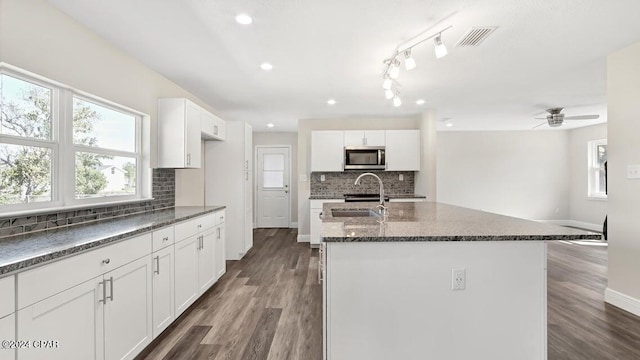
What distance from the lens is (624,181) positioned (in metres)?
2.71

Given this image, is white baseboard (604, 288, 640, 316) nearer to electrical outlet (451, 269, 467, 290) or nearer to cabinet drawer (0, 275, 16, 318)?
electrical outlet (451, 269, 467, 290)

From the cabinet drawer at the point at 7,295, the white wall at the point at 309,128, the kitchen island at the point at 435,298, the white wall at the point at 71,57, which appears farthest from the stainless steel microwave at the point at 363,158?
the cabinet drawer at the point at 7,295

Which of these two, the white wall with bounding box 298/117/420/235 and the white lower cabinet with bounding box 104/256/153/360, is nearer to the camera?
the white lower cabinet with bounding box 104/256/153/360

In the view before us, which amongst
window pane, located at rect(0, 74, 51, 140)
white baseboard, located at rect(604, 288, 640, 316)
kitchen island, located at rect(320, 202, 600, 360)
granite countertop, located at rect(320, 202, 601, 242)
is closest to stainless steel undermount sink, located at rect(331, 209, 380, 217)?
granite countertop, located at rect(320, 202, 601, 242)

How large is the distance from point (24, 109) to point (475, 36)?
3187 millimetres

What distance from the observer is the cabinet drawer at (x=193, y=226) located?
2527 millimetres

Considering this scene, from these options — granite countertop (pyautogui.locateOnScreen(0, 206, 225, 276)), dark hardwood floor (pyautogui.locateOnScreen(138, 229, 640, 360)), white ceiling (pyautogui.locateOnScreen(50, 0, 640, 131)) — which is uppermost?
white ceiling (pyautogui.locateOnScreen(50, 0, 640, 131))

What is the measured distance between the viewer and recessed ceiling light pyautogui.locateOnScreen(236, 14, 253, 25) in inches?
83.1

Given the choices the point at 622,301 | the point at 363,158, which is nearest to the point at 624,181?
the point at 622,301

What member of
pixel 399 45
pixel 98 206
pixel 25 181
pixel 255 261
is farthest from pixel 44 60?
pixel 255 261

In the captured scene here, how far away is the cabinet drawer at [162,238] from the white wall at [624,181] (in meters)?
3.91

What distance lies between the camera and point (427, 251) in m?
1.68

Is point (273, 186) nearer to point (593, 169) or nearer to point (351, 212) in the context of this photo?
point (351, 212)

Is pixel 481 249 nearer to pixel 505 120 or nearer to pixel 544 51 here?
pixel 544 51
